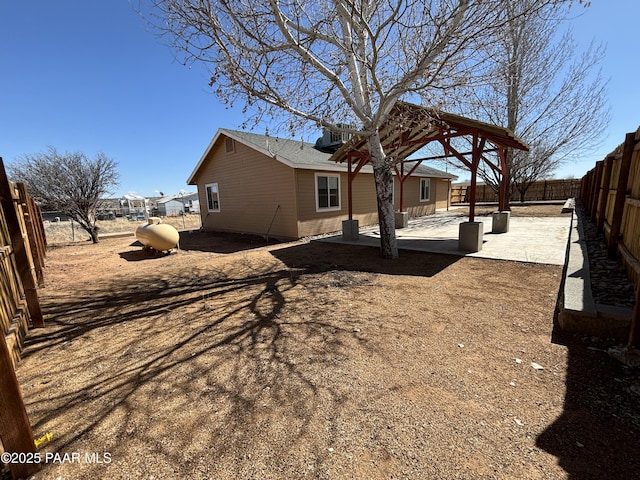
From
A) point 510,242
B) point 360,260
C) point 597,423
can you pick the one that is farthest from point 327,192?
point 597,423

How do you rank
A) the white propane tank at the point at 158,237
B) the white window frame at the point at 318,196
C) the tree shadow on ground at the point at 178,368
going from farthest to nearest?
the white window frame at the point at 318,196
the white propane tank at the point at 158,237
the tree shadow on ground at the point at 178,368

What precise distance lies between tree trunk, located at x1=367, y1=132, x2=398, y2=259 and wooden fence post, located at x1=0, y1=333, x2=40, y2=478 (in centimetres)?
595

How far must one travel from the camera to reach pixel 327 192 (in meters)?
11.3

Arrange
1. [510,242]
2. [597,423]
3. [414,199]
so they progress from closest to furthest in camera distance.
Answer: [597,423], [510,242], [414,199]

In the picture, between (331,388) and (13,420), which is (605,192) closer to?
(331,388)

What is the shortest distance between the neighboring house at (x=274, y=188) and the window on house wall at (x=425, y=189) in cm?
573

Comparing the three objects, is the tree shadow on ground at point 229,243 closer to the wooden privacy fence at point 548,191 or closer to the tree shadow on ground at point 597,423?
the tree shadow on ground at point 597,423

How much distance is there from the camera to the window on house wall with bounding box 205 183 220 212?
46.6 ft

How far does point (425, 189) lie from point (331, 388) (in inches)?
685

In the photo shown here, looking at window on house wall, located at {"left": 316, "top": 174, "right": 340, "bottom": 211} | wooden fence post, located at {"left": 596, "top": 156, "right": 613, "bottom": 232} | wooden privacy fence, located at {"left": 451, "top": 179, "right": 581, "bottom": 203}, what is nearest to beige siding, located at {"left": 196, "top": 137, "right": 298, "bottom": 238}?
window on house wall, located at {"left": 316, "top": 174, "right": 340, "bottom": 211}

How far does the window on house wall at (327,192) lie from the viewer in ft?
35.9

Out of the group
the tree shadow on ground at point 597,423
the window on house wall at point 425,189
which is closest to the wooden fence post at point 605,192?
the tree shadow on ground at point 597,423

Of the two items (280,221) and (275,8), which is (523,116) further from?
(275,8)

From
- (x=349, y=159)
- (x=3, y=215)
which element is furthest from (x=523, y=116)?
(x=3, y=215)
